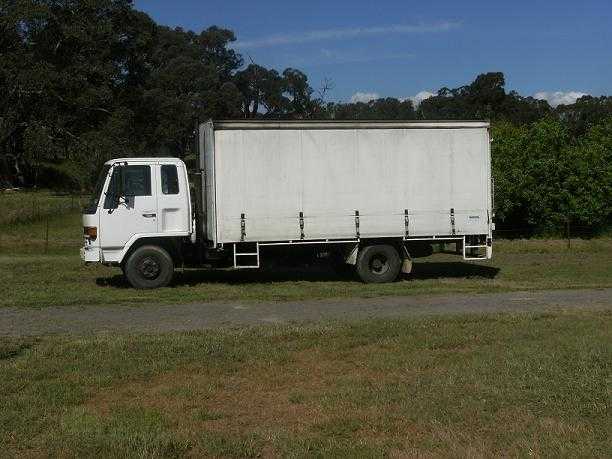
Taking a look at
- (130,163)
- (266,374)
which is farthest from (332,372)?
(130,163)

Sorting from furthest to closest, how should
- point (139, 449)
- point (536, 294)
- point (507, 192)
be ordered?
point (507, 192), point (536, 294), point (139, 449)

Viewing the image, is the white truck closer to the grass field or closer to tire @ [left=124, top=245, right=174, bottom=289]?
tire @ [left=124, top=245, right=174, bottom=289]

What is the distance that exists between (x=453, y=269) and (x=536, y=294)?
4.91 metres

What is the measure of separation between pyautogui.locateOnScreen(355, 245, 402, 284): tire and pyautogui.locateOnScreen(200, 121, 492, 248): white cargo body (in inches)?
15.1

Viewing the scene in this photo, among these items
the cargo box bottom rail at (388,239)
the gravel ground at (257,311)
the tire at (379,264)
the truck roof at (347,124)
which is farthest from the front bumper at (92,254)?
the tire at (379,264)

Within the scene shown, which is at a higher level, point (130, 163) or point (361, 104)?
point (361, 104)

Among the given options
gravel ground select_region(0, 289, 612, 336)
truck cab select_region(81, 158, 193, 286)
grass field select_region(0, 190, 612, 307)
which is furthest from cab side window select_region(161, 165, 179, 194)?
gravel ground select_region(0, 289, 612, 336)

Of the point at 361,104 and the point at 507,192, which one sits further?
the point at 361,104

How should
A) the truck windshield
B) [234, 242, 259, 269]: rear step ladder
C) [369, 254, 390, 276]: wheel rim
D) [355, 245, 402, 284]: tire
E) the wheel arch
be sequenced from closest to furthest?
the truck windshield < the wheel arch < [234, 242, 259, 269]: rear step ladder < [355, 245, 402, 284]: tire < [369, 254, 390, 276]: wheel rim

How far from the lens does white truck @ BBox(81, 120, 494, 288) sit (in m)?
15.9

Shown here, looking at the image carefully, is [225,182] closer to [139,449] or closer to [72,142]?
[139,449]

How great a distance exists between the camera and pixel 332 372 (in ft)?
27.3

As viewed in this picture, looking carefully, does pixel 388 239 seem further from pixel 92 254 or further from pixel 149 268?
pixel 92 254

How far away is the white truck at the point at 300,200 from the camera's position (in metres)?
15.9
